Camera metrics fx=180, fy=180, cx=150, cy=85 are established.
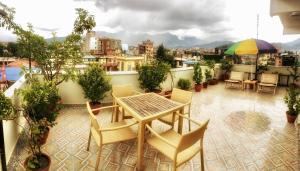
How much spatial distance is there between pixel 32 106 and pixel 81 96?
2.58 m

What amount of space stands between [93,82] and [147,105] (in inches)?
88.6

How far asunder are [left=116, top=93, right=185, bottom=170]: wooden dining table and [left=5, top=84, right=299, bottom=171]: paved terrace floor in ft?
1.48

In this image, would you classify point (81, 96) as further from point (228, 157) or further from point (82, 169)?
point (228, 157)

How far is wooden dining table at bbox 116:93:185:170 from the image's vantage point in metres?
2.52

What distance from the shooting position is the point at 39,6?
3855mm

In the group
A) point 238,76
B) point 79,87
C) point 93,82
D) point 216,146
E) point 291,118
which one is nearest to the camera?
point 216,146

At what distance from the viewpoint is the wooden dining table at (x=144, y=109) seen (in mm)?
2523

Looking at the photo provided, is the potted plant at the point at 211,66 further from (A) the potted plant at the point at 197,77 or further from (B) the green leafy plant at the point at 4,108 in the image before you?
(B) the green leafy plant at the point at 4,108

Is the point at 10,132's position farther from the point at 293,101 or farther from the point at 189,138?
the point at 293,101

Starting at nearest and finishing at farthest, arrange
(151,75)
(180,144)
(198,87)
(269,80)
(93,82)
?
(180,144) < (93,82) < (151,75) < (198,87) < (269,80)

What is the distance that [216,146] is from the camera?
3.33 m

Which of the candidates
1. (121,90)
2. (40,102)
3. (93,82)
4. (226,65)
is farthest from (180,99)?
(226,65)

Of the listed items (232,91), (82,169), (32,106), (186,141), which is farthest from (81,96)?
(232,91)

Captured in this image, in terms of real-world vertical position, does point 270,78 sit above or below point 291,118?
above
